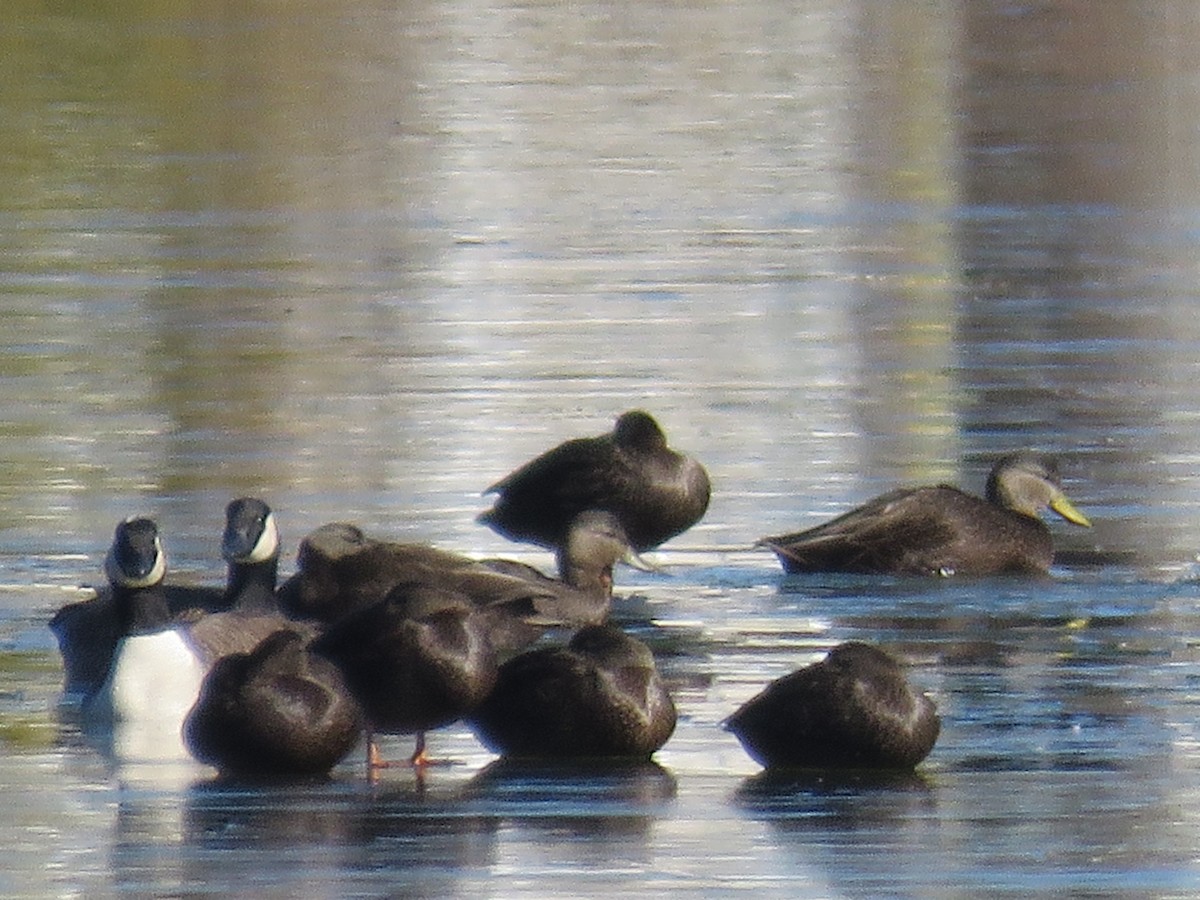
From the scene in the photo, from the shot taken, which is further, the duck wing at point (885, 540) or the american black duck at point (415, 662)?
the duck wing at point (885, 540)

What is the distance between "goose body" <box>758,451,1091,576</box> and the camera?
40.1 ft

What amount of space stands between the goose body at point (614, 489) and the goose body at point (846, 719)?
3373mm

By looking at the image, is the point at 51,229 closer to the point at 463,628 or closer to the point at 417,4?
the point at 463,628

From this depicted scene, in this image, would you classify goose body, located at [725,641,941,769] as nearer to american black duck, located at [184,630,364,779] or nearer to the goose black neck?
american black duck, located at [184,630,364,779]

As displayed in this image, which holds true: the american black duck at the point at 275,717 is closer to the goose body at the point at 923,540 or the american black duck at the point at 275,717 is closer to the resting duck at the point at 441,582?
the resting duck at the point at 441,582

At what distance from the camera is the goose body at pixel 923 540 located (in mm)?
12234

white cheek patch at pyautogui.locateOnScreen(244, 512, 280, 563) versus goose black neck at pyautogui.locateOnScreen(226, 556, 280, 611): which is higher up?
white cheek patch at pyautogui.locateOnScreen(244, 512, 280, 563)

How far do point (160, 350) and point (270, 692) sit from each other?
357 inches

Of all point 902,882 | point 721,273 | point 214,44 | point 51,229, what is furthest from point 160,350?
point 214,44

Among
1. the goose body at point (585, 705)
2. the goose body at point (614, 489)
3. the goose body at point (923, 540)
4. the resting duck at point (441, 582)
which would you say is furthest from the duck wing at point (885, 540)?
the goose body at point (585, 705)

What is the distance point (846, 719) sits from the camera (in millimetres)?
9055

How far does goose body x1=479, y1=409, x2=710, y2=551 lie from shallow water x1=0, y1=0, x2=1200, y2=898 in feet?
0.58

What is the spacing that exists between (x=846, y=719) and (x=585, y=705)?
0.70 m

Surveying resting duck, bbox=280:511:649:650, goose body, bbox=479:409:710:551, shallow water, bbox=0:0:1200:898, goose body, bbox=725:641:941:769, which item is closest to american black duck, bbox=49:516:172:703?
shallow water, bbox=0:0:1200:898
